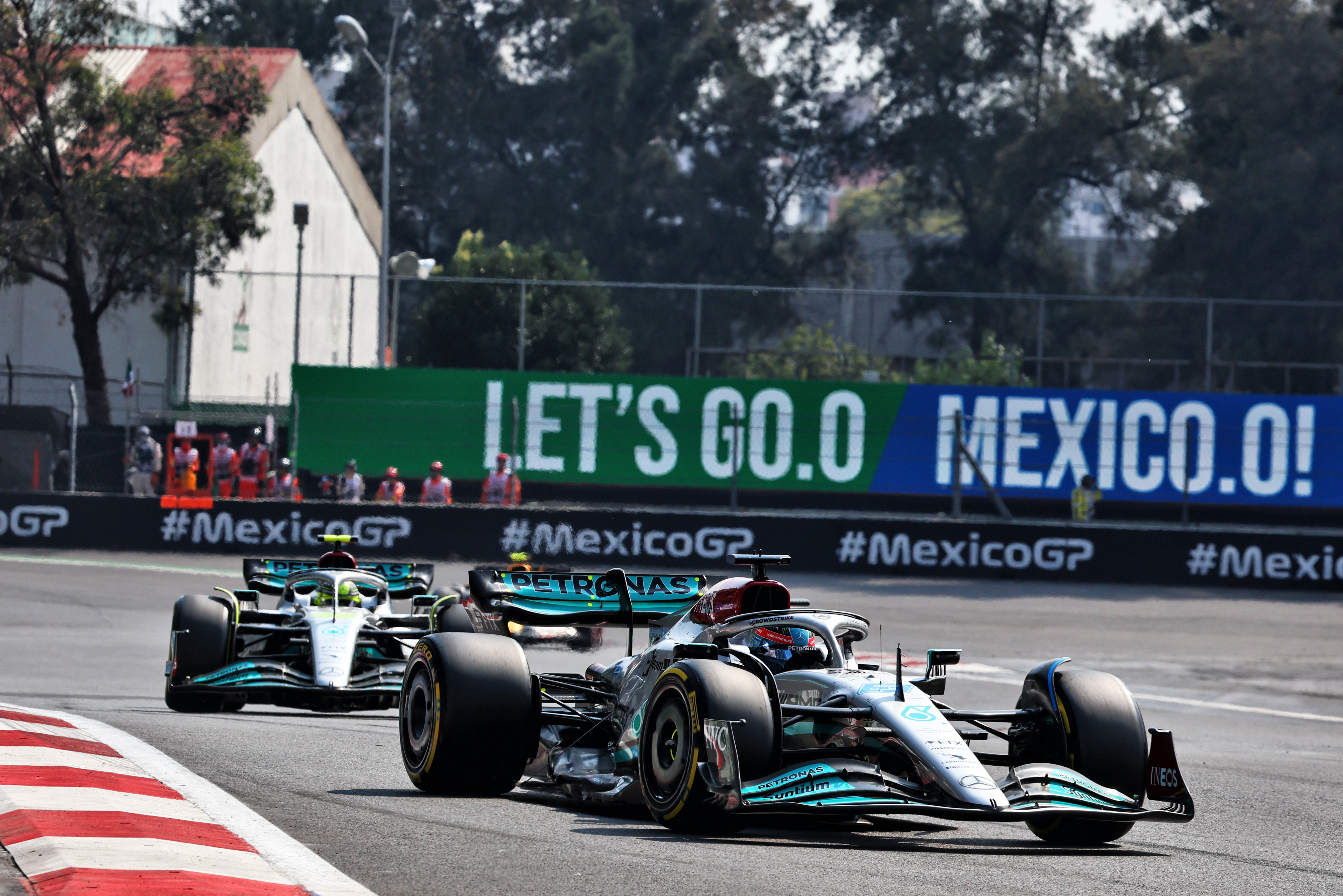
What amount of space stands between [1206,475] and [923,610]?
8.92 m

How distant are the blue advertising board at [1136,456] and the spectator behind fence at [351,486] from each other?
7.55 metres

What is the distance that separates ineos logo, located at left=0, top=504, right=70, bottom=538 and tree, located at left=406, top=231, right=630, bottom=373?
1786 centimetres

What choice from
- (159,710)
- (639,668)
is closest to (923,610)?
(159,710)

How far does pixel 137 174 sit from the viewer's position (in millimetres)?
30562

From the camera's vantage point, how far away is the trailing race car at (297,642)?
11156mm

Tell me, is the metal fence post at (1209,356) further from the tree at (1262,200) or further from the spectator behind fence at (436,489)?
the spectator behind fence at (436,489)

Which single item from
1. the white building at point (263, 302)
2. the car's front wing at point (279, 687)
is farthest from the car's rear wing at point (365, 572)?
the white building at point (263, 302)

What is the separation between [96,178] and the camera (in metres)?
30.1

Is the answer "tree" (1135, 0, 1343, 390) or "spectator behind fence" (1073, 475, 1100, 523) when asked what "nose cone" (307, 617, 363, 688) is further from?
"tree" (1135, 0, 1343, 390)

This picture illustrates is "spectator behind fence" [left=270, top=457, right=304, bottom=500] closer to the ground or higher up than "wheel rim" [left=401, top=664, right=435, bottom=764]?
higher up

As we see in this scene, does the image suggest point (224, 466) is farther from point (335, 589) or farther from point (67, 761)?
point (67, 761)

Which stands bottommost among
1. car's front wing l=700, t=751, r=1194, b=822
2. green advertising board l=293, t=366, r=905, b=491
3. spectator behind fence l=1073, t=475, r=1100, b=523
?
car's front wing l=700, t=751, r=1194, b=822

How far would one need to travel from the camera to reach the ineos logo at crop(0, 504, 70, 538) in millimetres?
23203

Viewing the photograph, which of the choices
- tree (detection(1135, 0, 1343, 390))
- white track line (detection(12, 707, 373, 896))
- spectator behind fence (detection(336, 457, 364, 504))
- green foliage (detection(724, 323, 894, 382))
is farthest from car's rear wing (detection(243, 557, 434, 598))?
tree (detection(1135, 0, 1343, 390))
